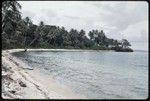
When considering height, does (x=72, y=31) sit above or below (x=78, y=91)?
above

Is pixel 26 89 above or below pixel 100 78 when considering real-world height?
above

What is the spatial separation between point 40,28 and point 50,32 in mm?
3067

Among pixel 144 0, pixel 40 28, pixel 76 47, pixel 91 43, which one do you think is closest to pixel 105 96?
pixel 144 0

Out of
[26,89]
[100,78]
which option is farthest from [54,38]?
[26,89]

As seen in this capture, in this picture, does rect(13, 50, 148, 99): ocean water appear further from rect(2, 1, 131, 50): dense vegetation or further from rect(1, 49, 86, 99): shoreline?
rect(2, 1, 131, 50): dense vegetation

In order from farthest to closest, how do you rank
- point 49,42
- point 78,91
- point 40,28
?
point 49,42
point 40,28
point 78,91

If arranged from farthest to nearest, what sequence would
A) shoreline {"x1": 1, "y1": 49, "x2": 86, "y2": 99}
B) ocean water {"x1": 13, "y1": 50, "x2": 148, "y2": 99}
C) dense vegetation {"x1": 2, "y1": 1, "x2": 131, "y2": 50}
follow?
dense vegetation {"x1": 2, "y1": 1, "x2": 131, "y2": 50}
ocean water {"x1": 13, "y1": 50, "x2": 148, "y2": 99}
shoreline {"x1": 1, "y1": 49, "x2": 86, "y2": 99}

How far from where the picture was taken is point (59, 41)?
6912cm

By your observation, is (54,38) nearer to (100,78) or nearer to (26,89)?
(100,78)

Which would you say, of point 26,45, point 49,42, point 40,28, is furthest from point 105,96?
point 49,42

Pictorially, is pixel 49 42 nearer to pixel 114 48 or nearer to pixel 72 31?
pixel 72 31

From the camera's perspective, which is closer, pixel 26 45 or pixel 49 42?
pixel 26 45

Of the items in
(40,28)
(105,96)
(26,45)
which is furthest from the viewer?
(40,28)

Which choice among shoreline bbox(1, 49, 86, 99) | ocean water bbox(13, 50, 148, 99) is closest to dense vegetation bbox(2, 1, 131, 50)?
ocean water bbox(13, 50, 148, 99)
